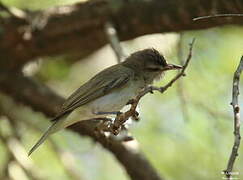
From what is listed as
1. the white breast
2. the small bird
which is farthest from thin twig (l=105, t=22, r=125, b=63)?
the white breast

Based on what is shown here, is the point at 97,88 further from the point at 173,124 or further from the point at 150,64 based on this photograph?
the point at 173,124

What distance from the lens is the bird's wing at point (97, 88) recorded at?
4.79m

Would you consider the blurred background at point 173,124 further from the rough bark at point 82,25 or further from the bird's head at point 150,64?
the bird's head at point 150,64

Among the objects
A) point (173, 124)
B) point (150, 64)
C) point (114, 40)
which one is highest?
point (114, 40)

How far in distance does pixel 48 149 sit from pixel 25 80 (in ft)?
3.78

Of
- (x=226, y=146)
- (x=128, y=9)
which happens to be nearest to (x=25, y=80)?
(x=128, y=9)

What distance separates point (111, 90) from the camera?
4848 mm

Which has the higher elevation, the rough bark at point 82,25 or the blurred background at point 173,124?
the rough bark at point 82,25

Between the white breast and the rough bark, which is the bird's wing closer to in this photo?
the white breast

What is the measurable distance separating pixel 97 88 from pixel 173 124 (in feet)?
6.85

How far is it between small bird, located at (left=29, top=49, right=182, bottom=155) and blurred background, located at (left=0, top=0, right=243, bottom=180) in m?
0.99

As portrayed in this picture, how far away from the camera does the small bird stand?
468 centimetres

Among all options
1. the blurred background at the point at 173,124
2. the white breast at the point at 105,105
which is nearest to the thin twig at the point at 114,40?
the white breast at the point at 105,105

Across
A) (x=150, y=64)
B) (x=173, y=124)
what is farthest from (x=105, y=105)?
(x=173, y=124)
